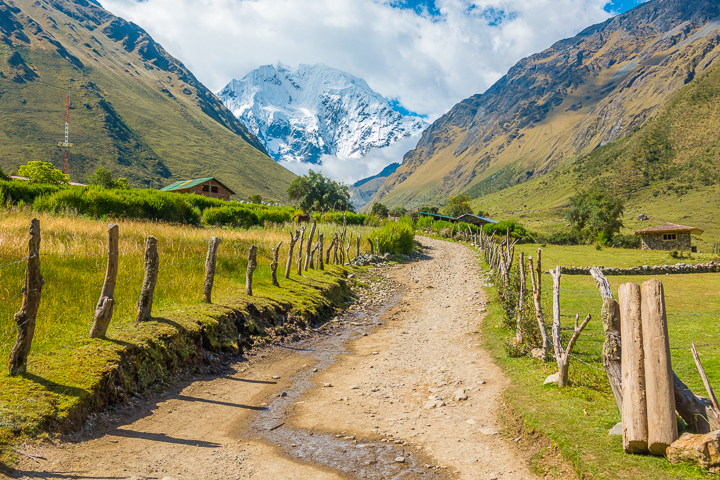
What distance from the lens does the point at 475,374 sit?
26.4 ft

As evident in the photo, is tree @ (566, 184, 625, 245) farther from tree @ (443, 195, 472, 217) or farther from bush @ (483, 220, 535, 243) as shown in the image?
tree @ (443, 195, 472, 217)

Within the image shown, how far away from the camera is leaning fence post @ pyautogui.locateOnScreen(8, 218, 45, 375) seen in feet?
16.1

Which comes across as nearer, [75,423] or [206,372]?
[75,423]

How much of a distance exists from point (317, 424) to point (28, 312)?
3.90 meters

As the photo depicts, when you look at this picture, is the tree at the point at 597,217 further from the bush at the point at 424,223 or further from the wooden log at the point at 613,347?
the wooden log at the point at 613,347

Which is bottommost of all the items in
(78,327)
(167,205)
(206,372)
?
(206,372)

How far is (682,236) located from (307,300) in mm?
53704

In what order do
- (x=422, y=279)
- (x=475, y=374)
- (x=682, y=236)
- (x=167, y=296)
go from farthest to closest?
(x=682, y=236) → (x=422, y=279) → (x=167, y=296) → (x=475, y=374)

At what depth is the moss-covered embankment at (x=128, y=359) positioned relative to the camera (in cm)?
448

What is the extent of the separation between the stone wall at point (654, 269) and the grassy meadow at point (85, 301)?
702 inches

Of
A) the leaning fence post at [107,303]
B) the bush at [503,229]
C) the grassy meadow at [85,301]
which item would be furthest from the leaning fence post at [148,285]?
the bush at [503,229]

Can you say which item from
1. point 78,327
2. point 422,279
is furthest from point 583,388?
point 422,279

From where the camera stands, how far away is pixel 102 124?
12481cm

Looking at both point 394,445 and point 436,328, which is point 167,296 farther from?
point 436,328
